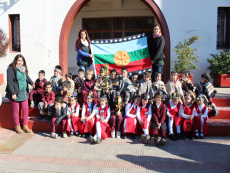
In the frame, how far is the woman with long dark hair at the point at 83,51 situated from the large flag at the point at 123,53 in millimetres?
299

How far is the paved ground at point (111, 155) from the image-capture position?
3131mm

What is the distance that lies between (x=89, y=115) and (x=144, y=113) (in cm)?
120

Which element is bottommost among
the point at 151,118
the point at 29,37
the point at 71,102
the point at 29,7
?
the point at 151,118

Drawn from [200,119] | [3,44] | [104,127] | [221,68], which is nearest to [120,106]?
[104,127]

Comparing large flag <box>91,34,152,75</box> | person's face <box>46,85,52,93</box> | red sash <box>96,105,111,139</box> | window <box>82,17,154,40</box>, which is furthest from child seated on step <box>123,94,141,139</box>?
window <box>82,17,154,40</box>

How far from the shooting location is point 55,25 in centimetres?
748

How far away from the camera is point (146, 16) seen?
9492mm

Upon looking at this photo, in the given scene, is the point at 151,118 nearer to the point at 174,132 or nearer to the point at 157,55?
the point at 174,132

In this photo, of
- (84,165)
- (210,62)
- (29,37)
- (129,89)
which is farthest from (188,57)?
(29,37)

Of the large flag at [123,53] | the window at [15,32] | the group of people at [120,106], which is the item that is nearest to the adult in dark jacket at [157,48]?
the large flag at [123,53]

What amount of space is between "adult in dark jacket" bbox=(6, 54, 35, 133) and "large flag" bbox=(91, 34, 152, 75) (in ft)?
7.16

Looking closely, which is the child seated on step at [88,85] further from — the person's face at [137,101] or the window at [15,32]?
the window at [15,32]

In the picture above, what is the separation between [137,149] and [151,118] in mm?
831

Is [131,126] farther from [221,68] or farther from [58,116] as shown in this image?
[221,68]
